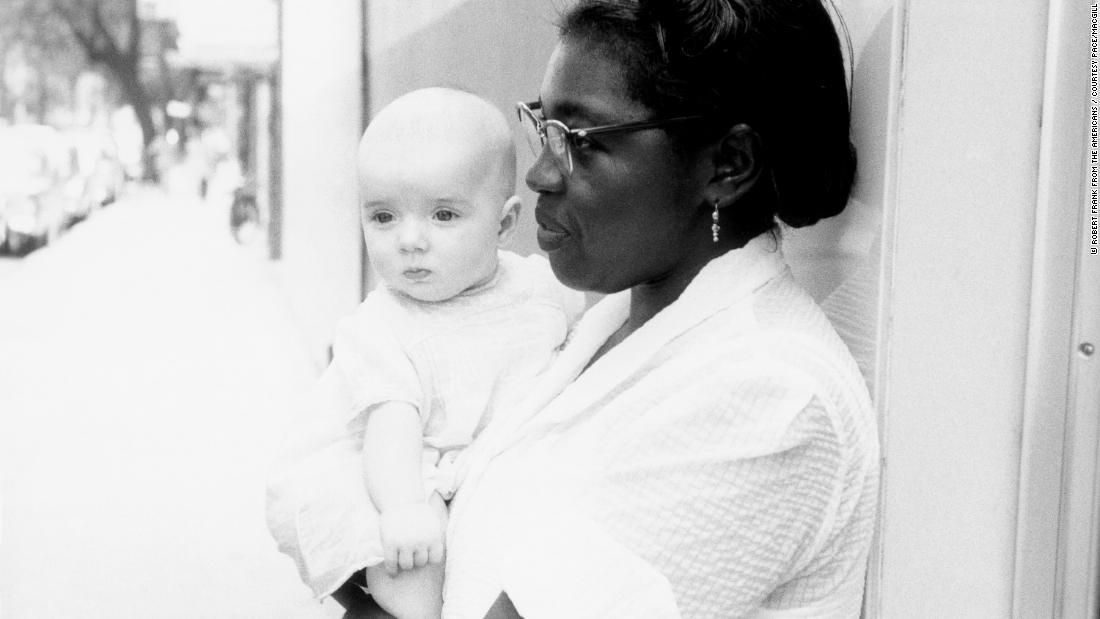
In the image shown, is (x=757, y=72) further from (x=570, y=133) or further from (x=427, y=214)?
(x=427, y=214)

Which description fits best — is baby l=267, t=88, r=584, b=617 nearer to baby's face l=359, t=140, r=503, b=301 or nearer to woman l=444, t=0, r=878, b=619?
baby's face l=359, t=140, r=503, b=301

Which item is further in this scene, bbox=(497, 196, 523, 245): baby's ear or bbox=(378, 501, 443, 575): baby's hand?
bbox=(497, 196, 523, 245): baby's ear

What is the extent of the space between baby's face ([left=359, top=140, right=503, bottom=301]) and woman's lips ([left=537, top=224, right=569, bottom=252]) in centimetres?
25

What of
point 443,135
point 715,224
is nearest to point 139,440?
point 443,135

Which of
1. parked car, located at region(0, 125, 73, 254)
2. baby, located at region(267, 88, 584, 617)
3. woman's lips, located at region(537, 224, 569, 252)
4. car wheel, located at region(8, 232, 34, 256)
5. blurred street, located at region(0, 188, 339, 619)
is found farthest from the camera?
car wheel, located at region(8, 232, 34, 256)

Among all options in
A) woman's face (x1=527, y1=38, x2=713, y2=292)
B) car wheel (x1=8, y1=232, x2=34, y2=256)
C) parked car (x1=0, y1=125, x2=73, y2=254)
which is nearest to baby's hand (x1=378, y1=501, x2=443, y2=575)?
woman's face (x1=527, y1=38, x2=713, y2=292)

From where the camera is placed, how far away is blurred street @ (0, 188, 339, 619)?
11.0 feet

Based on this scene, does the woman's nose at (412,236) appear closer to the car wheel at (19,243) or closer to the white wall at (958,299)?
the white wall at (958,299)

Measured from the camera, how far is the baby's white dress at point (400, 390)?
4.91ft

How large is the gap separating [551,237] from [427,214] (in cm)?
29

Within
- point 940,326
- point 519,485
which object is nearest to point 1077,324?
point 940,326

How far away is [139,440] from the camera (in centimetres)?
474

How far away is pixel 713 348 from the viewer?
117 cm

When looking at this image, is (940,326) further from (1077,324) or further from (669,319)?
(669,319)
